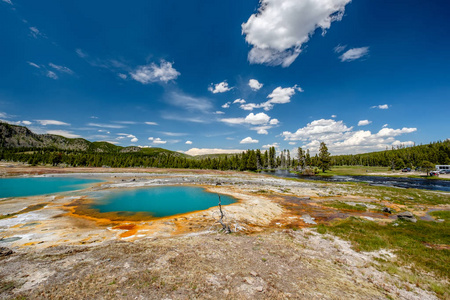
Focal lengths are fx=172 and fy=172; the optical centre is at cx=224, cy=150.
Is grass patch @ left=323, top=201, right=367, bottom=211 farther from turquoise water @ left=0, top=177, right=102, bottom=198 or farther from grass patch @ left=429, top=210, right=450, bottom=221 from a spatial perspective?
turquoise water @ left=0, top=177, right=102, bottom=198

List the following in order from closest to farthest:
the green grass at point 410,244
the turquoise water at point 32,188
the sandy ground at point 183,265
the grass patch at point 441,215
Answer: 1. the sandy ground at point 183,265
2. the green grass at point 410,244
3. the grass patch at point 441,215
4. the turquoise water at point 32,188

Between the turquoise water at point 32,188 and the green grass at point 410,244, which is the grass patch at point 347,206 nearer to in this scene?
the green grass at point 410,244

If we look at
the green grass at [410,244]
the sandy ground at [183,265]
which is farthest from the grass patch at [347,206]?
the sandy ground at [183,265]

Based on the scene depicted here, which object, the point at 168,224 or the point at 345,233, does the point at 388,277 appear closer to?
the point at 345,233

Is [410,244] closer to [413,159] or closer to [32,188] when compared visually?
[32,188]

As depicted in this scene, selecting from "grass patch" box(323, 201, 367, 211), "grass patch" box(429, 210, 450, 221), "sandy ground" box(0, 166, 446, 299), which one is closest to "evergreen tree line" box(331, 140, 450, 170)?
"grass patch" box(429, 210, 450, 221)

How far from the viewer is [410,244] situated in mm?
12266

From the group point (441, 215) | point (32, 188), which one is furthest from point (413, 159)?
point (32, 188)

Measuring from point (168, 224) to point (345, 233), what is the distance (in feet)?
51.0

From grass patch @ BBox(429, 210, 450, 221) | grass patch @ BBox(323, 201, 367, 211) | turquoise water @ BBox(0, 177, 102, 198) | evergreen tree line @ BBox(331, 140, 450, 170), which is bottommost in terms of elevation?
turquoise water @ BBox(0, 177, 102, 198)

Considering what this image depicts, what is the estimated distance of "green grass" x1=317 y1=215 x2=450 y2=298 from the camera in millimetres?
8922

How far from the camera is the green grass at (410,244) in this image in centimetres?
892

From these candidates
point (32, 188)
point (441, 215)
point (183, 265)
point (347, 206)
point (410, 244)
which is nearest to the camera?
point (183, 265)

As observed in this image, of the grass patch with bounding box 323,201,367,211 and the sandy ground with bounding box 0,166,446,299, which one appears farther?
the grass patch with bounding box 323,201,367,211
